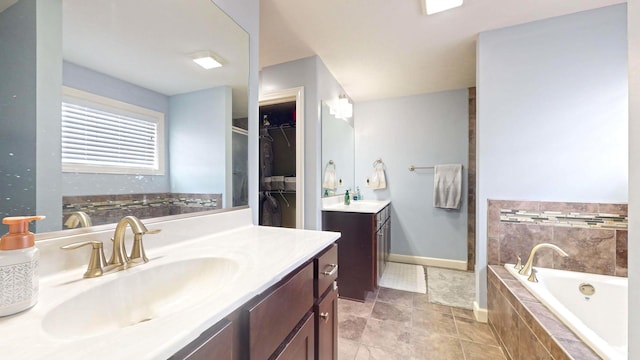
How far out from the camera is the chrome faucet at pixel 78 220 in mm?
669

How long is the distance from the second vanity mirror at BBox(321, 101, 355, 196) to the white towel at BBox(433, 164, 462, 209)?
1.06 meters

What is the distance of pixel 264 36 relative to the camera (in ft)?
6.00

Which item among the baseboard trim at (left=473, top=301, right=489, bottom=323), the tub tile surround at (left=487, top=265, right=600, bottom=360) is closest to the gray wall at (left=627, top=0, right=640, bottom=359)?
the tub tile surround at (left=487, top=265, right=600, bottom=360)

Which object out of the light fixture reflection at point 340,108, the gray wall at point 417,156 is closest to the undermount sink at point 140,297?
the light fixture reflection at point 340,108

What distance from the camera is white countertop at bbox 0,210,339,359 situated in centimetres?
35

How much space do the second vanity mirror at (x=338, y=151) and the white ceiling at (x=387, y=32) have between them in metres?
0.53

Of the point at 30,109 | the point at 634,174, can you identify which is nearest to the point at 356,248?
the point at 634,174

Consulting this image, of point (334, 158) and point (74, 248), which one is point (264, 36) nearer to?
point (334, 158)

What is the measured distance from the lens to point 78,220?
0.68 m

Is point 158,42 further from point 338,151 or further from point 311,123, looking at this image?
point 338,151

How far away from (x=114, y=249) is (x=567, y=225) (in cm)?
250

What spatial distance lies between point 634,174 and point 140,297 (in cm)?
128

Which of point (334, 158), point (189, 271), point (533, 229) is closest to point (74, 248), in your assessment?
point (189, 271)

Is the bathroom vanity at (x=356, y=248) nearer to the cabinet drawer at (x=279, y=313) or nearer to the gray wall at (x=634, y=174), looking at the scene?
the cabinet drawer at (x=279, y=313)
